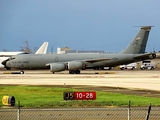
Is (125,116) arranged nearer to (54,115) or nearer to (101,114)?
(101,114)

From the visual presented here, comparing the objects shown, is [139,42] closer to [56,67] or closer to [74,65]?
[74,65]

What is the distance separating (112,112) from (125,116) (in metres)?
1.74

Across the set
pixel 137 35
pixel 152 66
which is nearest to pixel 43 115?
pixel 137 35

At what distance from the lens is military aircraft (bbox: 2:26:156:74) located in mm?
83438

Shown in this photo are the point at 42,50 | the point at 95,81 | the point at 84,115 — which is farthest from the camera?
the point at 42,50

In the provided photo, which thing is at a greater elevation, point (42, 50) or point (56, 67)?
point (42, 50)

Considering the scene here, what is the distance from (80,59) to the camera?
284ft

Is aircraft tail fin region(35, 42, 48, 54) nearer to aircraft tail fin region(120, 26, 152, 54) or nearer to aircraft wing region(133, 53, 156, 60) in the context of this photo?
aircraft tail fin region(120, 26, 152, 54)

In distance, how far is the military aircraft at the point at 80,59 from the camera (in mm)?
83438

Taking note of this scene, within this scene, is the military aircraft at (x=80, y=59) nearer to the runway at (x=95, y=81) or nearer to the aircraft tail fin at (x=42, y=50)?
the runway at (x=95, y=81)

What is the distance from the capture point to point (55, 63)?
83.6m

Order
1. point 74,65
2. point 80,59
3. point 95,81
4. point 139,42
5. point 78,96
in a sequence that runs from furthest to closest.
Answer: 1. point 139,42
2. point 80,59
3. point 74,65
4. point 95,81
5. point 78,96

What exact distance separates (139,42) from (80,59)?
432 inches

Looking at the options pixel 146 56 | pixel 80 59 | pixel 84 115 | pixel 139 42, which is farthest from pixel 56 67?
pixel 84 115
